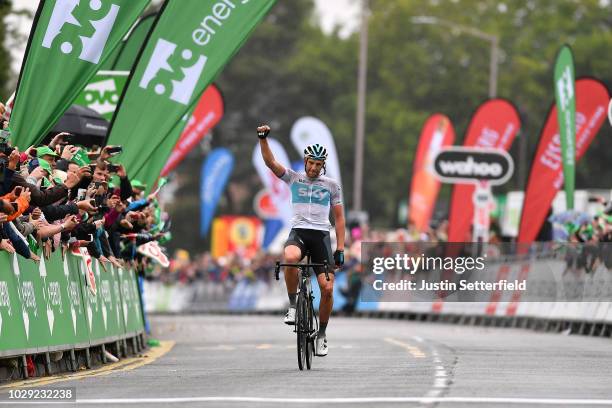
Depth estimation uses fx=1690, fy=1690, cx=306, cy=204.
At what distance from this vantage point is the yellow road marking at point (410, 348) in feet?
64.0

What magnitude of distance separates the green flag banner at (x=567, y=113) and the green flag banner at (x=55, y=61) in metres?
13.4

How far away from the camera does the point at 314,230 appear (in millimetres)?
17000

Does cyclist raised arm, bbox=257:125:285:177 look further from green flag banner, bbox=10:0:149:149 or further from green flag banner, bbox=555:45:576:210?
green flag banner, bbox=555:45:576:210

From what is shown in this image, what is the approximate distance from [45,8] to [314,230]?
4.72 meters

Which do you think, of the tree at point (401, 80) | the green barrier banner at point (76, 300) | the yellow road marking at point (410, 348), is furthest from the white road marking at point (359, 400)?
the tree at point (401, 80)

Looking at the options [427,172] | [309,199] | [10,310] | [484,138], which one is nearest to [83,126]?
[309,199]

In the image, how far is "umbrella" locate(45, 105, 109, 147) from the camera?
24.1 meters

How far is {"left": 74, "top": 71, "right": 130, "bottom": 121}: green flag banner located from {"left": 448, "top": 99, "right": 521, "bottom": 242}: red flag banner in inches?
479

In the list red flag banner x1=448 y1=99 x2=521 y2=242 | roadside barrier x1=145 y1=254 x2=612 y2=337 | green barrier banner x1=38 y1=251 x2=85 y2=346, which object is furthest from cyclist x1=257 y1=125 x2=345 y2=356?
red flag banner x1=448 y1=99 x2=521 y2=242

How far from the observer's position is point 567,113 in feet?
103

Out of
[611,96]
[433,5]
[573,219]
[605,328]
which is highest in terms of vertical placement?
[433,5]

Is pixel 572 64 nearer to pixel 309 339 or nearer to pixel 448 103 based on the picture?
pixel 309 339

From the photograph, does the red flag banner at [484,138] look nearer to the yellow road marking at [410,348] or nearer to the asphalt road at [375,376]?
the yellow road marking at [410,348]

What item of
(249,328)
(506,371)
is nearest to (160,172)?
(249,328)
